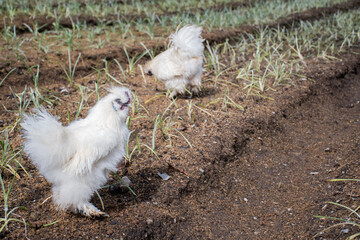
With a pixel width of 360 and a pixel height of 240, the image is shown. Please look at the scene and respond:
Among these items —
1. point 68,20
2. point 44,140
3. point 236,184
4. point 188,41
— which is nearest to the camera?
point 44,140

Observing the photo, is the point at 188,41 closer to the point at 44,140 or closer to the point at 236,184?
the point at 236,184

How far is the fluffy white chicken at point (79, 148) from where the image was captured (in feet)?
7.89

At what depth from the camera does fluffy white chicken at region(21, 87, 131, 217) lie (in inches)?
94.7

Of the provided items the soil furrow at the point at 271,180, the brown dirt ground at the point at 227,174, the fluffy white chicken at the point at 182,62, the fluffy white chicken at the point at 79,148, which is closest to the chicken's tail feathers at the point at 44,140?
the fluffy white chicken at the point at 79,148

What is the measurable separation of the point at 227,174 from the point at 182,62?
5.24 feet

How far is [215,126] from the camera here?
4172 millimetres

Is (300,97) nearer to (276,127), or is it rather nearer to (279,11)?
(276,127)

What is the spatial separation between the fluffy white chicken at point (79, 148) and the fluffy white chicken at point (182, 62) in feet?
6.44

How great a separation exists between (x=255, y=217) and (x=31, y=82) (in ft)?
12.2

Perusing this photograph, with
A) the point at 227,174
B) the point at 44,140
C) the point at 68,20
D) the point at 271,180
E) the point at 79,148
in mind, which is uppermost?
the point at 44,140

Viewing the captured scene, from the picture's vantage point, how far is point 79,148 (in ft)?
8.28

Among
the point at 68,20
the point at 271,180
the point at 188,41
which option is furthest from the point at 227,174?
the point at 68,20

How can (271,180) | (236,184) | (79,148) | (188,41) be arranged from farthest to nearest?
1. (188,41)
2. (271,180)
3. (236,184)
4. (79,148)

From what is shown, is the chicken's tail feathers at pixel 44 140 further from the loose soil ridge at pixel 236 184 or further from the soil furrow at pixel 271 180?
the soil furrow at pixel 271 180
